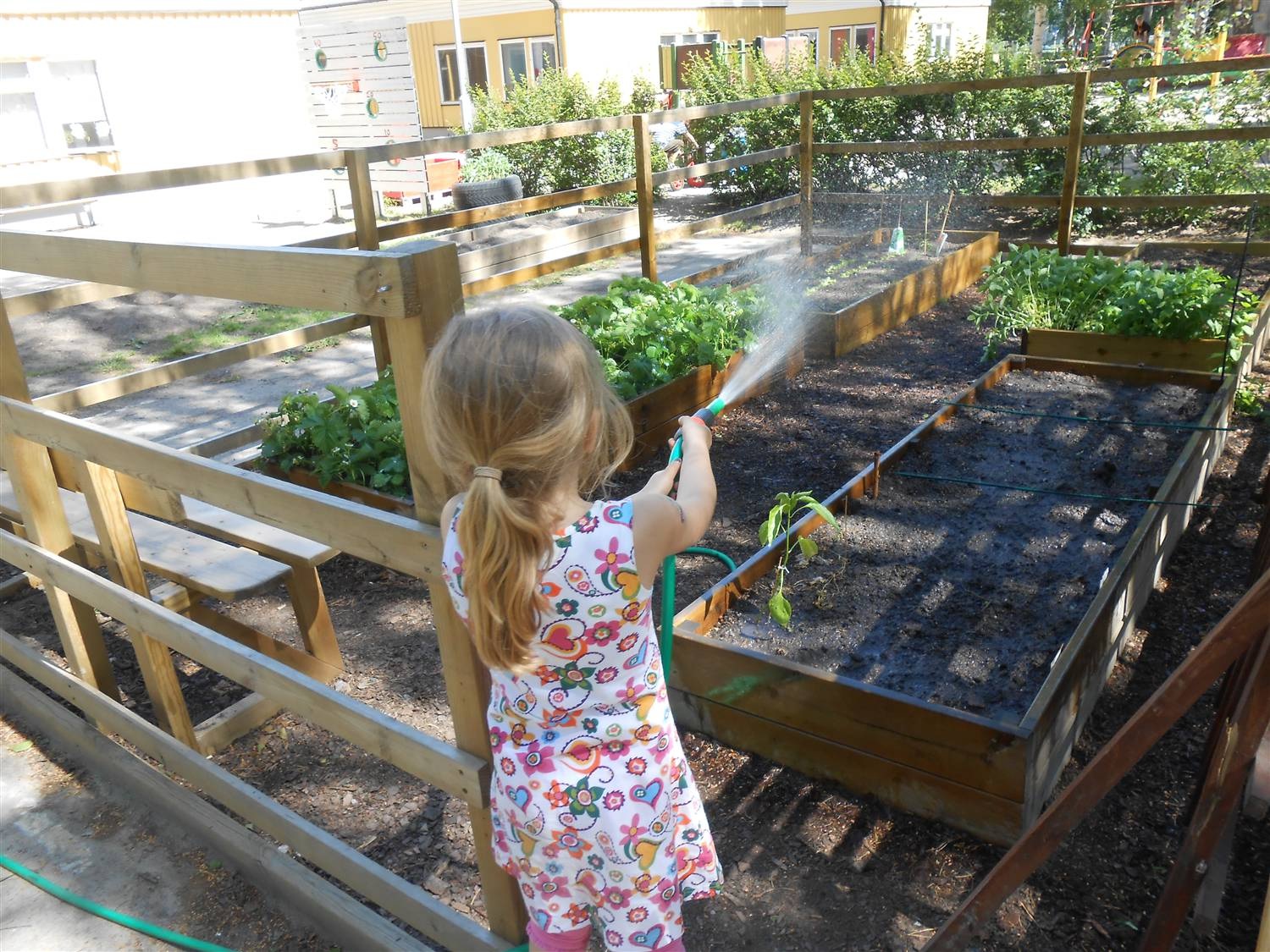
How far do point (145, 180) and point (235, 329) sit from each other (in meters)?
4.25

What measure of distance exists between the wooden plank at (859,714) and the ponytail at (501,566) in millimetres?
1285

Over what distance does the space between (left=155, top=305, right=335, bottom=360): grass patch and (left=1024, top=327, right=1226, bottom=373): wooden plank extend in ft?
16.7

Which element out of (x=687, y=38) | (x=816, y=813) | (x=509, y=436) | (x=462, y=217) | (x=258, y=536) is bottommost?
(x=816, y=813)

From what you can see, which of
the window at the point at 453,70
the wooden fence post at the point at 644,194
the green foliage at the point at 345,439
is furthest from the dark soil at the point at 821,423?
the window at the point at 453,70

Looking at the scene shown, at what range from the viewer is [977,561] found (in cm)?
341

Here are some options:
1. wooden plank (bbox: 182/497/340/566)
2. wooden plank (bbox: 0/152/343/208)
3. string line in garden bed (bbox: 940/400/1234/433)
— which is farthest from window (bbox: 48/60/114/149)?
string line in garden bed (bbox: 940/400/1234/433)

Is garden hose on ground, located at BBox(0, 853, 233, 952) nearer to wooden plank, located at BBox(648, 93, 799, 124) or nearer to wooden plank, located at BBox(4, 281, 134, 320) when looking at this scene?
wooden plank, located at BBox(4, 281, 134, 320)

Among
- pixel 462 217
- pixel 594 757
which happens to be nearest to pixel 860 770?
pixel 594 757

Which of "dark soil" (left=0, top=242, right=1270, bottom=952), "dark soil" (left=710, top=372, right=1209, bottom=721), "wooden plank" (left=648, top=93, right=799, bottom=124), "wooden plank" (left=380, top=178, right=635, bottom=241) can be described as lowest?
"dark soil" (left=0, top=242, right=1270, bottom=952)

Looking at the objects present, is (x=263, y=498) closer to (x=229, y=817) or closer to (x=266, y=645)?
(x=229, y=817)

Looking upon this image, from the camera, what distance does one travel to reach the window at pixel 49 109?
1345 centimetres

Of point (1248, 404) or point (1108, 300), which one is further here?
point (1108, 300)

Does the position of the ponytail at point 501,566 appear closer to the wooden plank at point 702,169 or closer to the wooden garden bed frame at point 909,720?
the wooden garden bed frame at point 909,720

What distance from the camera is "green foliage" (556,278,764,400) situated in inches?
190
